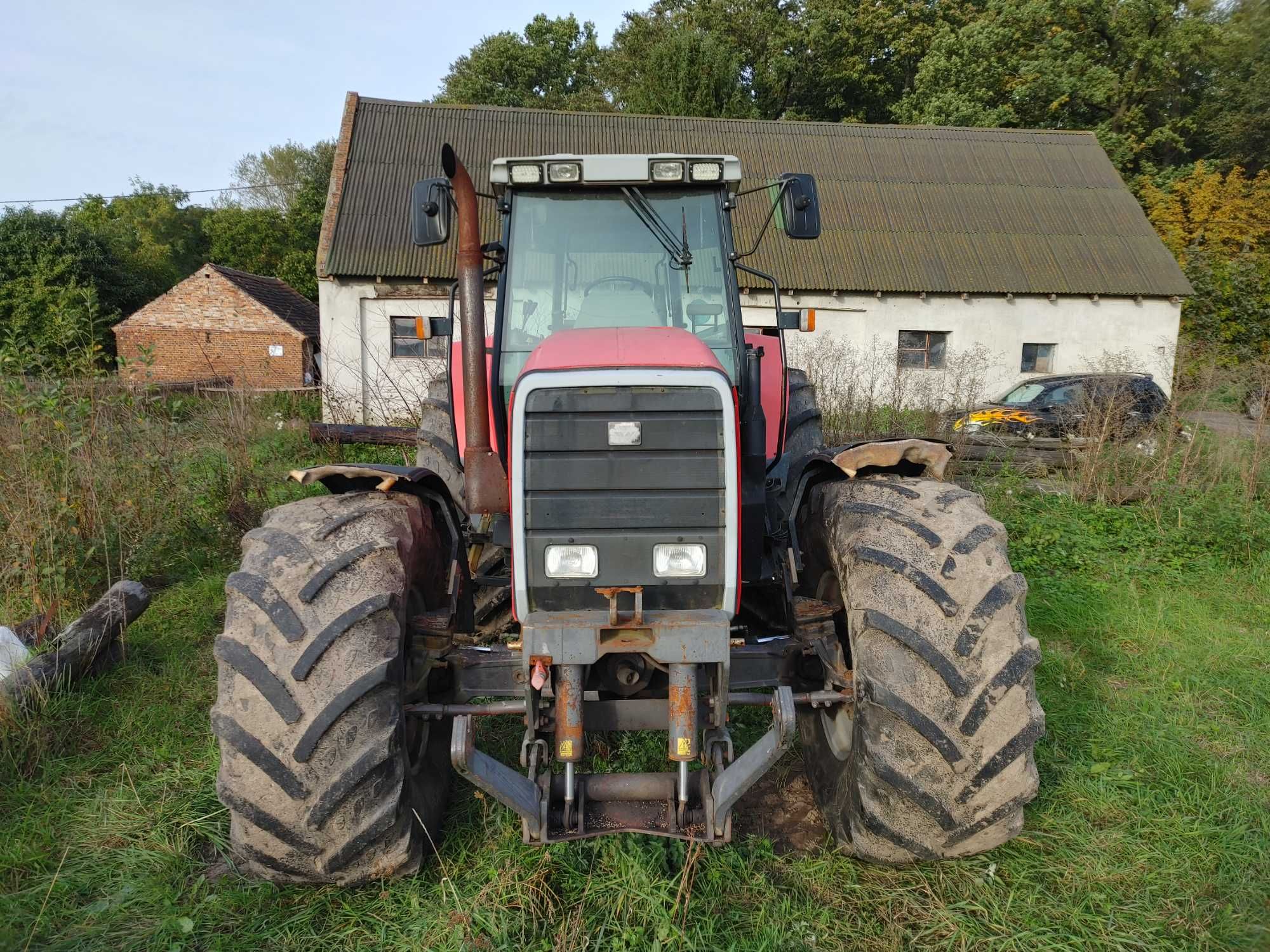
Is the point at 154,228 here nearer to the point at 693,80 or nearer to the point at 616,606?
the point at 693,80

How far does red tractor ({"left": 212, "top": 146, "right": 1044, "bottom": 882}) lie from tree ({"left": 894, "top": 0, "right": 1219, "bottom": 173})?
29.5 metres

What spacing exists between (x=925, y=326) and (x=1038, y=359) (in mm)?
3030

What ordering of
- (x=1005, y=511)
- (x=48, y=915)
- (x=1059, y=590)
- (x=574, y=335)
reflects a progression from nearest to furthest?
(x=48, y=915), (x=574, y=335), (x=1059, y=590), (x=1005, y=511)

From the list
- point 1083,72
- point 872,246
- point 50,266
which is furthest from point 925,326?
point 50,266

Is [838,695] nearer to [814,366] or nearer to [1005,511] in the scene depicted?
→ [1005,511]

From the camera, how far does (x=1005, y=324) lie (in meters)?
17.8

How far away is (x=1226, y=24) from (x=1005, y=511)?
3512 cm

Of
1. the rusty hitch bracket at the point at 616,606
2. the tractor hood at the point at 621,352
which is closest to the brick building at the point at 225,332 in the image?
the tractor hood at the point at 621,352

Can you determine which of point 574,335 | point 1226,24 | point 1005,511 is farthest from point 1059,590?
point 1226,24

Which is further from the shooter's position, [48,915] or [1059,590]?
[1059,590]

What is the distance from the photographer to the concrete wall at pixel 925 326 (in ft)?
51.6

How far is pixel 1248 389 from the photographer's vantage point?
809cm

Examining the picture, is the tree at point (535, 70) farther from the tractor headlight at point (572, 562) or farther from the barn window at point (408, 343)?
the tractor headlight at point (572, 562)

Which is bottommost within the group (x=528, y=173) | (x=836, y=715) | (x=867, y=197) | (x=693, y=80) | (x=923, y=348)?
(x=836, y=715)
